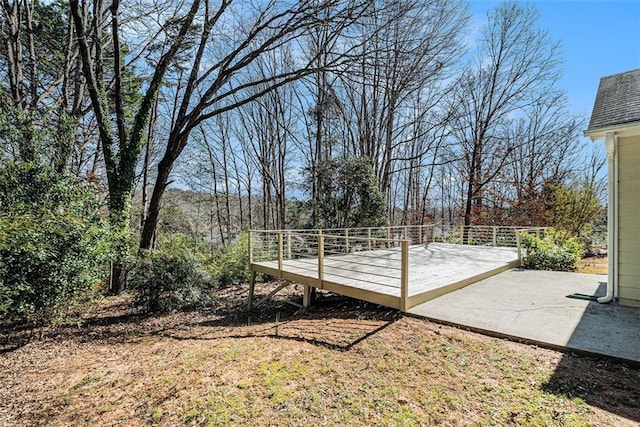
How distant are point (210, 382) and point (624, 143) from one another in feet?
20.3

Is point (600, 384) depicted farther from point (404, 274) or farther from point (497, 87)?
point (497, 87)

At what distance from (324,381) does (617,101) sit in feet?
19.6

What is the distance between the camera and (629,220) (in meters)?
4.10

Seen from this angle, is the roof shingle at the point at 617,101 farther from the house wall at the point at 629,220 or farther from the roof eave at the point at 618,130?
the house wall at the point at 629,220

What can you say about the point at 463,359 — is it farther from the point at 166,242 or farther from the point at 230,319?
the point at 166,242

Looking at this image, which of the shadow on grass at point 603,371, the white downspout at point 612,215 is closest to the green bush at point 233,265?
the shadow on grass at point 603,371

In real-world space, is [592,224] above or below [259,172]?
below

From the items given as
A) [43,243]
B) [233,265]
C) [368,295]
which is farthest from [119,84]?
[368,295]

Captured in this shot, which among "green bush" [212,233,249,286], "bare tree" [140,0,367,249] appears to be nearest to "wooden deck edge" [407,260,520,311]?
"bare tree" [140,0,367,249]

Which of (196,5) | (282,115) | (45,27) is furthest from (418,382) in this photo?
(282,115)

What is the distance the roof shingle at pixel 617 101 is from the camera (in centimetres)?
405

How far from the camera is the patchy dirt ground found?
2197 millimetres

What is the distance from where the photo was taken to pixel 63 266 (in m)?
4.15

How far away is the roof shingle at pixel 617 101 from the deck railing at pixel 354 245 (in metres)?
3.21
